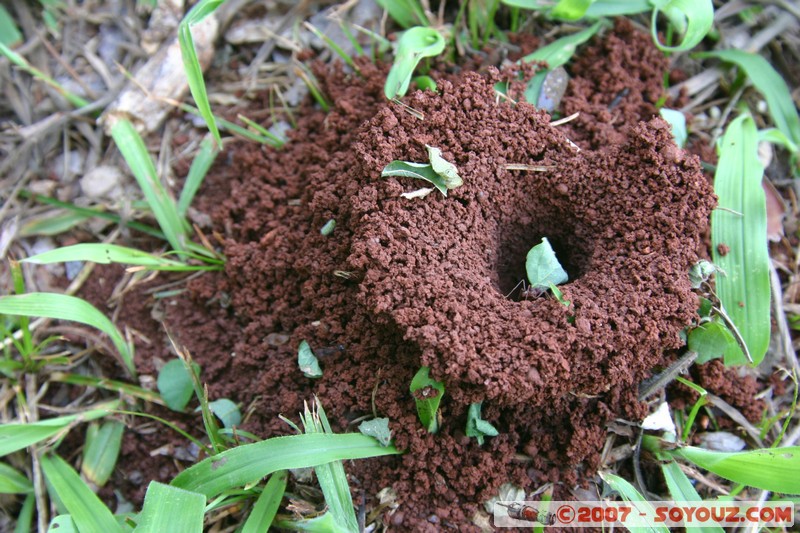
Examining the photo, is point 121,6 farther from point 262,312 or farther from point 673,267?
point 673,267

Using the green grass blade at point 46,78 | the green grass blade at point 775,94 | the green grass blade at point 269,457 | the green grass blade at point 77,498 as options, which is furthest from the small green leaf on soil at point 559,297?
the green grass blade at point 46,78

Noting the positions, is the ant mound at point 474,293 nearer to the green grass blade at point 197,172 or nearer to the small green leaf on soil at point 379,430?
the small green leaf on soil at point 379,430

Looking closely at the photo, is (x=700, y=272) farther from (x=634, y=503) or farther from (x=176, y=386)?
(x=176, y=386)

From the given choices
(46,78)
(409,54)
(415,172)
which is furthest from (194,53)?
(46,78)

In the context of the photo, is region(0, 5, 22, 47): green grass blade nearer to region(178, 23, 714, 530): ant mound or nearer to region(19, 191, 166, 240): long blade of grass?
region(19, 191, 166, 240): long blade of grass

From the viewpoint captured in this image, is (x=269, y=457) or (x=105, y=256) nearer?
(x=269, y=457)

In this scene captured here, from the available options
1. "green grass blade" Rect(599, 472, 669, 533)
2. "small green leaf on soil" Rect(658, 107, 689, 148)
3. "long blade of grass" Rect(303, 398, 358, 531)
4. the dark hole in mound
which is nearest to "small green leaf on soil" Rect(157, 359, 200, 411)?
"long blade of grass" Rect(303, 398, 358, 531)

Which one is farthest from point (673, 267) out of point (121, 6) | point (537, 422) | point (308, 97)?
point (121, 6)
